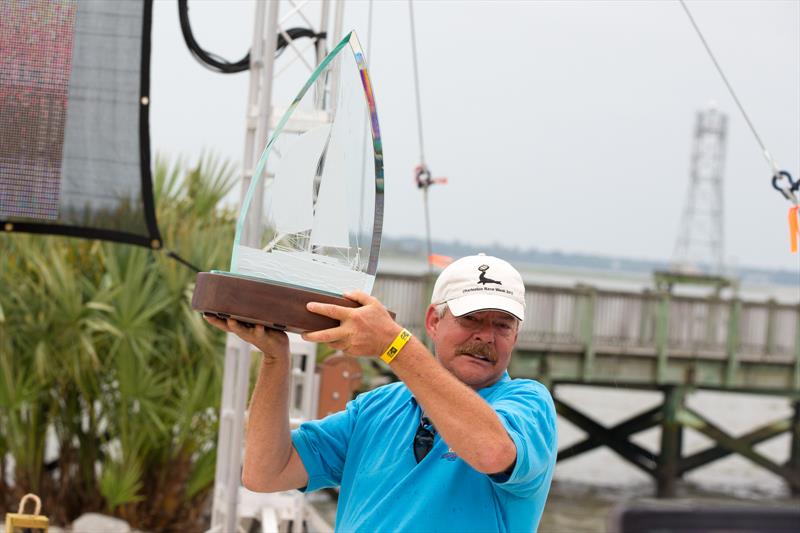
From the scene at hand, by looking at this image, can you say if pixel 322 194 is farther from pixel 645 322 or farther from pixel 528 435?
pixel 645 322

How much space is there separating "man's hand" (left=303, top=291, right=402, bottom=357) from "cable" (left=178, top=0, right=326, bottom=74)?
2512 mm

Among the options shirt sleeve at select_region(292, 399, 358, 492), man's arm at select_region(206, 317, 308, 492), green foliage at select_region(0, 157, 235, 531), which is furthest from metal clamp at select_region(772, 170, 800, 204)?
green foliage at select_region(0, 157, 235, 531)

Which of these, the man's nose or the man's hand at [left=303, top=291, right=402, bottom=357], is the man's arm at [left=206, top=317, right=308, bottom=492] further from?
the man's nose

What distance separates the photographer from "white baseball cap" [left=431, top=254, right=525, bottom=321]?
1567 millimetres

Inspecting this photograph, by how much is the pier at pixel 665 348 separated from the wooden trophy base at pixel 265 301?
28.6ft

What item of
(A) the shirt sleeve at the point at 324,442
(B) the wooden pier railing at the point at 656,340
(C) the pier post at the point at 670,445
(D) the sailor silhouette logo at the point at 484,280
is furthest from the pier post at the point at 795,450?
(D) the sailor silhouette logo at the point at 484,280

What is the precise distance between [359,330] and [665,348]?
1092 centimetres

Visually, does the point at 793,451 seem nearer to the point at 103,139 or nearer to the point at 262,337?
the point at 103,139

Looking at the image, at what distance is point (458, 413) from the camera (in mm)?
A: 1364

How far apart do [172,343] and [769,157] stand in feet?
13.7

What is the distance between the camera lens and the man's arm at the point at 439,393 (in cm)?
136

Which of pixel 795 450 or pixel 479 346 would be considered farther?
pixel 795 450

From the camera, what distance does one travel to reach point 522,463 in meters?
1.40

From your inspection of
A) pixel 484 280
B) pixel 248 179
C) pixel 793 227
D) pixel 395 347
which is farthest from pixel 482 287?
pixel 248 179
